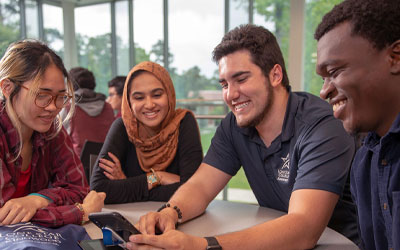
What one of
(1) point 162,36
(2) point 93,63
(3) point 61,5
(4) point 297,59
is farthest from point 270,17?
(3) point 61,5

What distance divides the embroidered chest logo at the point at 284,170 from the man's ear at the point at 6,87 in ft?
4.08

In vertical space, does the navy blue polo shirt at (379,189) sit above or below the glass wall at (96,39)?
below

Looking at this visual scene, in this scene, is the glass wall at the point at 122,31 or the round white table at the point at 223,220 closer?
the round white table at the point at 223,220

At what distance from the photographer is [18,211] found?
1227 millimetres

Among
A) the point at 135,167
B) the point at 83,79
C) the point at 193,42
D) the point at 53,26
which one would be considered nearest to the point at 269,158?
the point at 135,167

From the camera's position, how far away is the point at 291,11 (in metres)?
5.41

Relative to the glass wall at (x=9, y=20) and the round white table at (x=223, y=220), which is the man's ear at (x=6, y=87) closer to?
the round white table at (x=223, y=220)

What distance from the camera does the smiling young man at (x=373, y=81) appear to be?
0.79m

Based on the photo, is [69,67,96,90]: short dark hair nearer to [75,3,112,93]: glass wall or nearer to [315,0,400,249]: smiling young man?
[315,0,400,249]: smiling young man

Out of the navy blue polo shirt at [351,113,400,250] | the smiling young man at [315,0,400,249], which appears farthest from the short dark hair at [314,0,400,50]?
the navy blue polo shirt at [351,113,400,250]

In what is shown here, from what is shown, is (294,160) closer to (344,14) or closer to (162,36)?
(344,14)

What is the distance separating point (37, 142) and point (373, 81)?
1430 millimetres

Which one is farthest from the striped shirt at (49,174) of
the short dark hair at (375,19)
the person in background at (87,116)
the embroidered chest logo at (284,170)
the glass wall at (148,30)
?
the glass wall at (148,30)

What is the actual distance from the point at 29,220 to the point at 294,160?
1073 millimetres
